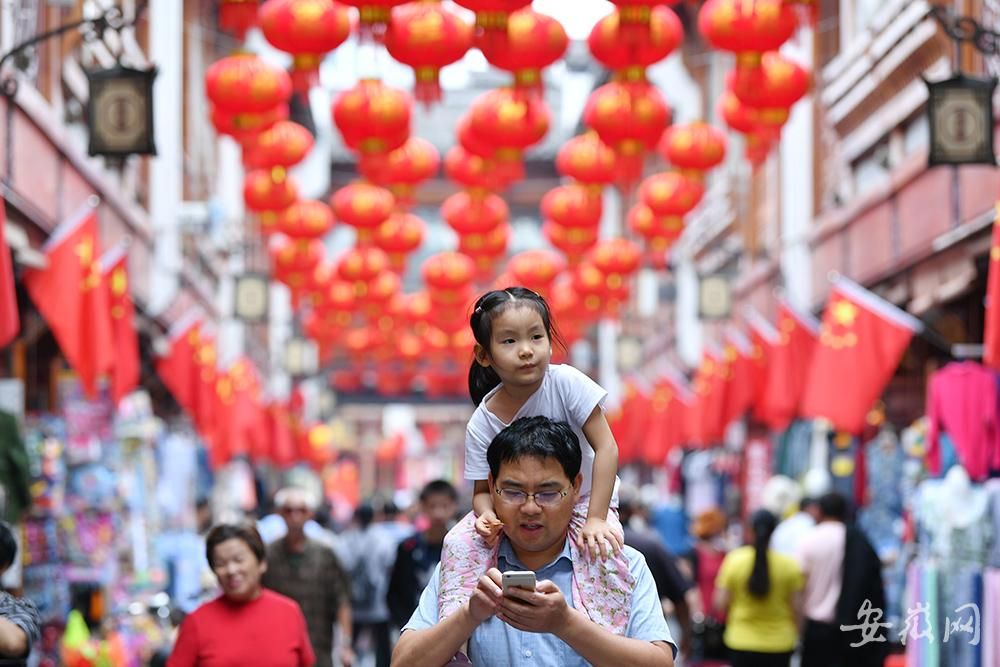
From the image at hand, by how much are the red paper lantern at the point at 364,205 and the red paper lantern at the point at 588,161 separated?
2369 millimetres

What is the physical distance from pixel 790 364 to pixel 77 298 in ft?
26.0

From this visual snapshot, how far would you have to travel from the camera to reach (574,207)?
1805 cm

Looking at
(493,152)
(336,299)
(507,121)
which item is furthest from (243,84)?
(336,299)

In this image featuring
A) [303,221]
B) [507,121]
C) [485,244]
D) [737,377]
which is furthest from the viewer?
Result: [737,377]

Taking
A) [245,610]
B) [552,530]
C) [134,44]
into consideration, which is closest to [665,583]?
[245,610]

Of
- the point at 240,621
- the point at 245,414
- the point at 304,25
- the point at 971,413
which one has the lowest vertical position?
the point at 240,621

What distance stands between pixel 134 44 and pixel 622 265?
649 cm

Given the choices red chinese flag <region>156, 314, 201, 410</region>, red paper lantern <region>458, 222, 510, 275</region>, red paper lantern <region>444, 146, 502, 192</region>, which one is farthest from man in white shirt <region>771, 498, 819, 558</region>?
red chinese flag <region>156, 314, 201, 410</region>

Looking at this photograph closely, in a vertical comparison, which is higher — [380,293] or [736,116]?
[736,116]

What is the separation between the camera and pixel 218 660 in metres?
6.70

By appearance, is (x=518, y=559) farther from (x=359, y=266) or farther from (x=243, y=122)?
(x=359, y=266)

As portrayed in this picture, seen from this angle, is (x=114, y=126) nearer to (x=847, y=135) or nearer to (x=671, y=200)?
(x=671, y=200)

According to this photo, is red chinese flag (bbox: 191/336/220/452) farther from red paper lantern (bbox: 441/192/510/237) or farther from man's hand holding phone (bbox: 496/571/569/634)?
man's hand holding phone (bbox: 496/571/569/634)

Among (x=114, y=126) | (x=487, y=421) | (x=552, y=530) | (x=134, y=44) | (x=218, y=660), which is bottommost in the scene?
(x=218, y=660)
